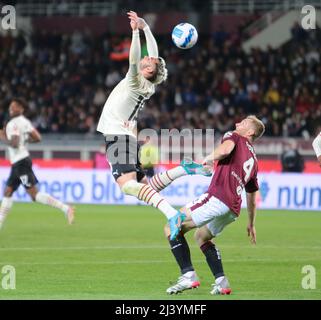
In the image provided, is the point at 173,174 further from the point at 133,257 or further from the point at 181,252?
the point at 133,257

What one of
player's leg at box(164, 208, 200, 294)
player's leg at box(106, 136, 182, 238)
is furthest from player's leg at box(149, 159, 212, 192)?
player's leg at box(164, 208, 200, 294)

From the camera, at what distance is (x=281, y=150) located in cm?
2781

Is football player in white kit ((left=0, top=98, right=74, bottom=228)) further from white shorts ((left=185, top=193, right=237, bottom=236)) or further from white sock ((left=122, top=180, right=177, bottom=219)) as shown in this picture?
white shorts ((left=185, top=193, right=237, bottom=236))

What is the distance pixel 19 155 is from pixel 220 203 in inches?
327

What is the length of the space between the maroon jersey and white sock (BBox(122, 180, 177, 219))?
24.2 inches

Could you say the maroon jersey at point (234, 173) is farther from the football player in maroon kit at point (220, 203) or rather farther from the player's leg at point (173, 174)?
the player's leg at point (173, 174)

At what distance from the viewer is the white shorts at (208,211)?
1042 centimetres

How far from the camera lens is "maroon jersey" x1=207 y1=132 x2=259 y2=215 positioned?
10500 millimetres

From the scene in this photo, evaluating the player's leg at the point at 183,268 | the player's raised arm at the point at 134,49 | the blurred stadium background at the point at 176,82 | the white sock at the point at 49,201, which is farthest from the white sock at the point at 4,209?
the blurred stadium background at the point at 176,82

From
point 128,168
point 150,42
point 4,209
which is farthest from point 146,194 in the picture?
point 4,209

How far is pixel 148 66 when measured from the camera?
11484mm

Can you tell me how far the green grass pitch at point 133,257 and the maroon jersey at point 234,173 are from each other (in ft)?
3.58

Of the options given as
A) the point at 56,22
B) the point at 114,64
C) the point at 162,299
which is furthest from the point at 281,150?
the point at 162,299
